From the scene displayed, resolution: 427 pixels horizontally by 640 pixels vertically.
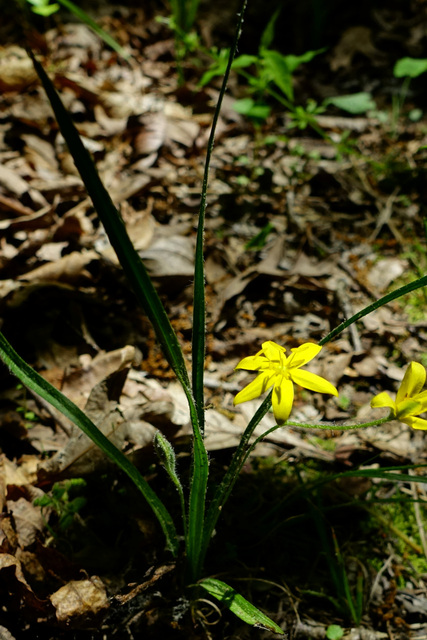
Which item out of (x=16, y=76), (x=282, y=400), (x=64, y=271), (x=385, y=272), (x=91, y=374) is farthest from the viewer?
(x=16, y=76)

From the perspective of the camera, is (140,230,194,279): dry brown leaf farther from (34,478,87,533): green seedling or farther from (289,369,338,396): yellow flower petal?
(289,369,338,396): yellow flower petal

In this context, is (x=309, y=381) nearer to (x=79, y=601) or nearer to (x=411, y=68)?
(x=79, y=601)

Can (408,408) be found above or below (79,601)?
above

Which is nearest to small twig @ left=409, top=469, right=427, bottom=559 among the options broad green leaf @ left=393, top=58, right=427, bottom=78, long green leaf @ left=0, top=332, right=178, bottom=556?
long green leaf @ left=0, top=332, right=178, bottom=556

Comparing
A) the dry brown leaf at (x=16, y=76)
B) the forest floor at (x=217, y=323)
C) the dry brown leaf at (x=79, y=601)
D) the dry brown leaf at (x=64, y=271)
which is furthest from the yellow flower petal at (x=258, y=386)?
the dry brown leaf at (x=16, y=76)

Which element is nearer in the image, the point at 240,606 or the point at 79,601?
the point at 240,606

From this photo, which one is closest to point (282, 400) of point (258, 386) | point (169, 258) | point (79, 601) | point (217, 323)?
point (258, 386)

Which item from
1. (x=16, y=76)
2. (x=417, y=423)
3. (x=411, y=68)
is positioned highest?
(x=16, y=76)
